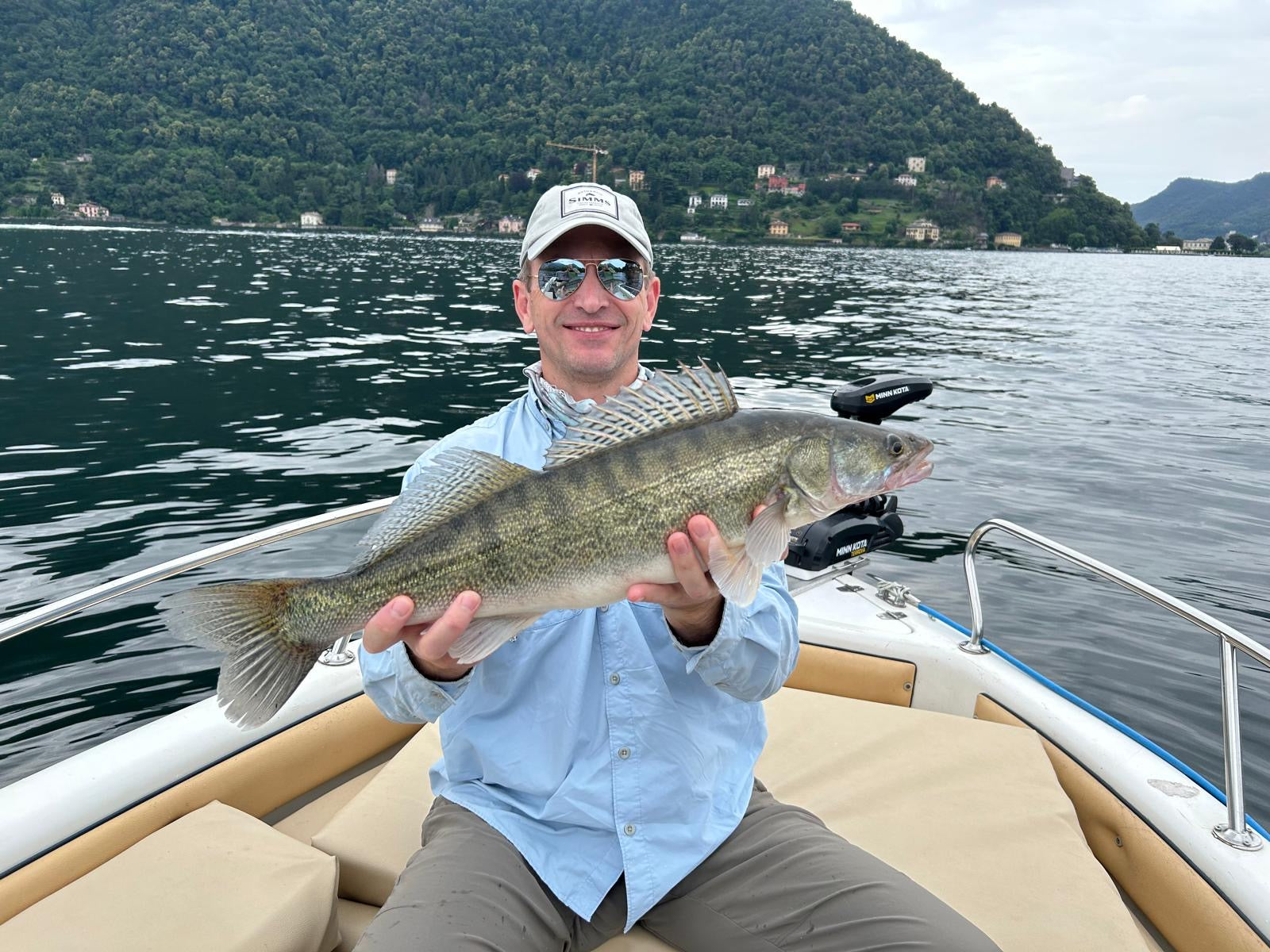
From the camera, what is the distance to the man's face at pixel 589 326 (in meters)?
3.44

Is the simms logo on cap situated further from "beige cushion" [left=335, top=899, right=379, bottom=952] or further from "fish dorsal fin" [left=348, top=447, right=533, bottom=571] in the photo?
"beige cushion" [left=335, top=899, right=379, bottom=952]

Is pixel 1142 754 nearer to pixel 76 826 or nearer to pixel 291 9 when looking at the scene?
pixel 76 826

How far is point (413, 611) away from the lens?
8.92ft

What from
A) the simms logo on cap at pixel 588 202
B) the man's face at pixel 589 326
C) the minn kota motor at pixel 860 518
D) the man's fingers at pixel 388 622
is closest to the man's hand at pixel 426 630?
the man's fingers at pixel 388 622

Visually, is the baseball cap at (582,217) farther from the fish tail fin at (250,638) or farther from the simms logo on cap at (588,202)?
the fish tail fin at (250,638)

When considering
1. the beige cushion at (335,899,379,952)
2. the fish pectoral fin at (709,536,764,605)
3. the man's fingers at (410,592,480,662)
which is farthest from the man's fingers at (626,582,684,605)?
the beige cushion at (335,899,379,952)

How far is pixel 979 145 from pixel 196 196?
14054 cm

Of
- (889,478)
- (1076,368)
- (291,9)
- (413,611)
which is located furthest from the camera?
(291,9)

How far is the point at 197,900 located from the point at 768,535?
8.26 feet

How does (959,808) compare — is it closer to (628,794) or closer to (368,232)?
(628,794)

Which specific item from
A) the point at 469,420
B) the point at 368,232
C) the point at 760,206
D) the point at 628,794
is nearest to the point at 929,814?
the point at 628,794

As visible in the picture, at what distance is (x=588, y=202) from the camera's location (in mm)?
3602

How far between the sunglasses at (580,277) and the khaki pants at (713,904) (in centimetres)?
218

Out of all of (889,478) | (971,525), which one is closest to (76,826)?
(889,478)
